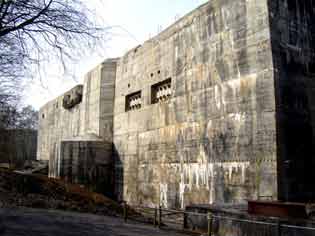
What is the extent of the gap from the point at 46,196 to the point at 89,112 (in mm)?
8956

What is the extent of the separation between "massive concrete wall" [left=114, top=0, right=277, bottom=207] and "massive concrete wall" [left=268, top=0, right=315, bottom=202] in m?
0.25

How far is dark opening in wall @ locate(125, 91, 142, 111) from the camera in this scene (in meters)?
17.2

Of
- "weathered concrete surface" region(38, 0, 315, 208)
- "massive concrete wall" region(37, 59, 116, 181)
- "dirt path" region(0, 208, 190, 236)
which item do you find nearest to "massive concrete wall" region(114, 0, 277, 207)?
Answer: "weathered concrete surface" region(38, 0, 315, 208)

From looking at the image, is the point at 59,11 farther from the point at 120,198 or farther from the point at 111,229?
the point at 120,198

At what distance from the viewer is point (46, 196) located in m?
12.4

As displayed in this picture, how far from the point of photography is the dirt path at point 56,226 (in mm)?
6934

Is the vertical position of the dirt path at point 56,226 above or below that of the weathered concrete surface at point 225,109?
below

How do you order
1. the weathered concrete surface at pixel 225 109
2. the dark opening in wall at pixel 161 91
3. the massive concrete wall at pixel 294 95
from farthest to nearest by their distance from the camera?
the dark opening in wall at pixel 161 91, the weathered concrete surface at pixel 225 109, the massive concrete wall at pixel 294 95

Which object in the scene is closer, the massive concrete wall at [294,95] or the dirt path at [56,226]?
the dirt path at [56,226]

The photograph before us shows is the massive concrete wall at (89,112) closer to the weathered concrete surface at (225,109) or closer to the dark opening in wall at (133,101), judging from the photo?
the dark opening in wall at (133,101)

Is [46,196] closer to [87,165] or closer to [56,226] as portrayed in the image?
[56,226]

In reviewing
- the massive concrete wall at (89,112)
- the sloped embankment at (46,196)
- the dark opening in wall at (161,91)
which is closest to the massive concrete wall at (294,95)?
the dark opening in wall at (161,91)

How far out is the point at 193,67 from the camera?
513 inches

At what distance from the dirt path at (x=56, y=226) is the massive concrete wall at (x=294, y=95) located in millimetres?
3628
